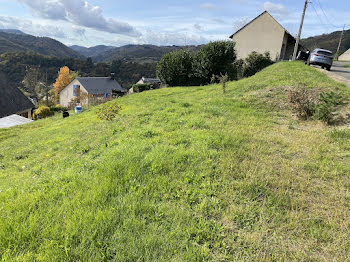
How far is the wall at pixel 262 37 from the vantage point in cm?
2709

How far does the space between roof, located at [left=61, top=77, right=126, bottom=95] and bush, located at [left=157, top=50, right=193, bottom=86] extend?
1991 centimetres

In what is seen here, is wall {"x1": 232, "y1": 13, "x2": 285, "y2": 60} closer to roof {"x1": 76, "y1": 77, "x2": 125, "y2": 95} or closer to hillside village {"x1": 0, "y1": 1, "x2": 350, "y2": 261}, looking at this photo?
hillside village {"x1": 0, "y1": 1, "x2": 350, "y2": 261}

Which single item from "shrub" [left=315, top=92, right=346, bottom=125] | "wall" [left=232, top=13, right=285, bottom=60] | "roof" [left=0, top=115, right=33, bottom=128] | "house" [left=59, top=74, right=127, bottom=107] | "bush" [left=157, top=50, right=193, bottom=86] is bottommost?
"roof" [left=0, top=115, right=33, bottom=128]

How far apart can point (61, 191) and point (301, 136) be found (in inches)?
217

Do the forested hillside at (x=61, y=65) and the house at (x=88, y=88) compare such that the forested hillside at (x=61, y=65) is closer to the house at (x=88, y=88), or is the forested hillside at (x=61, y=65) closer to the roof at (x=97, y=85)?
the roof at (x=97, y=85)

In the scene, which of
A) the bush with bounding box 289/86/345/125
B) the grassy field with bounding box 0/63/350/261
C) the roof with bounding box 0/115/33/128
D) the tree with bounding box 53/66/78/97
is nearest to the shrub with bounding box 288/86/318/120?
the bush with bounding box 289/86/345/125

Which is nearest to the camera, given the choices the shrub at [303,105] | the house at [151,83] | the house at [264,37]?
the shrub at [303,105]

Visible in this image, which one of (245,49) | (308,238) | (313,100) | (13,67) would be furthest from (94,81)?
(13,67)

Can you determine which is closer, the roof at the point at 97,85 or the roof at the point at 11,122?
the roof at the point at 11,122

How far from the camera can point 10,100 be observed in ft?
90.6

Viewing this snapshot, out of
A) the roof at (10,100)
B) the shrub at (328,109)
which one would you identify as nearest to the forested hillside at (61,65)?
the roof at (10,100)

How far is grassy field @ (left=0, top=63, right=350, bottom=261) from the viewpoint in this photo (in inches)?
82.0

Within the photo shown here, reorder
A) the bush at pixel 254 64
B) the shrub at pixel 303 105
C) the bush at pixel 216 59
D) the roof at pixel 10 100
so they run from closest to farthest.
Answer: the shrub at pixel 303 105 → the bush at pixel 254 64 → the bush at pixel 216 59 → the roof at pixel 10 100

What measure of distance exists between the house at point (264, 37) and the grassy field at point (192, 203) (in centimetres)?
2717
